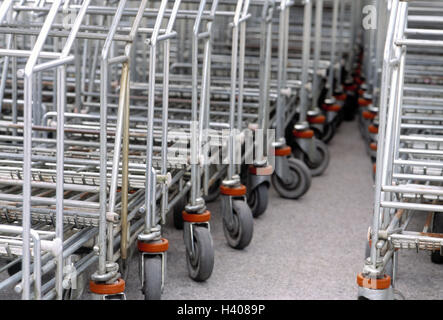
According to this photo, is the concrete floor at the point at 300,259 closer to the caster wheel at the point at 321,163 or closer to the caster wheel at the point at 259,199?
the caster wheel at the point at 259,199

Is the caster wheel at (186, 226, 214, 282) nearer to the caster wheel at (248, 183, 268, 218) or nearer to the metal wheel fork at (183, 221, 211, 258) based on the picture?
the metal wheel fork at (183, 221, 211, 258)

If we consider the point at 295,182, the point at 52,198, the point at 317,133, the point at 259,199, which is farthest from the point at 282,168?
the point at 52,198

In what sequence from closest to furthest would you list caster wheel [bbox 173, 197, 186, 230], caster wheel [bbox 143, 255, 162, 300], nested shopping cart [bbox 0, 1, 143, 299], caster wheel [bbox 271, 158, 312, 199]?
nested shopping cart [bbox 0, 1, 143, 299]
caster wheel [bbox 143, 255, 162, 300]
caster wheel [bbox 173, 197, 186, 230]
caster wheel [bbox 271, 158, 312, 199]

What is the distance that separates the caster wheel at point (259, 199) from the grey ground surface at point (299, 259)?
3.9 inches

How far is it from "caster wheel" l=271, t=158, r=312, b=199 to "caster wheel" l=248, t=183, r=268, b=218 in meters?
0.56

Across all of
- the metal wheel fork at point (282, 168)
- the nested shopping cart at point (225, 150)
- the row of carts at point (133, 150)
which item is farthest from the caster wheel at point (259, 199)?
the metal wheel fork at point (282, 168)

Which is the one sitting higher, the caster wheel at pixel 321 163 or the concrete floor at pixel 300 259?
the caster wheel at pixel 321 163

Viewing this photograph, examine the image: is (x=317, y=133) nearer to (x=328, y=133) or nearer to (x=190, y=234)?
(x=328, y=133)

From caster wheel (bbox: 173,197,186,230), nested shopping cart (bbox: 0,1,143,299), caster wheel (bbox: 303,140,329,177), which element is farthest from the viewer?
caster wheel (bbox: 303,140,329,177)

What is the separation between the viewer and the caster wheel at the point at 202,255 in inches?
176

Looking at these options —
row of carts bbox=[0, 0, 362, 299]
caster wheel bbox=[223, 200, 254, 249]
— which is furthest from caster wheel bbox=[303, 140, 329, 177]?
caster wheel bbox=[223, 200, 254, 249]

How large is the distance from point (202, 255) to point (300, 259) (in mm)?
857

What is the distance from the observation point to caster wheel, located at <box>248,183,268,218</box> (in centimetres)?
572

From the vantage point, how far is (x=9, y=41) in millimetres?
5168
